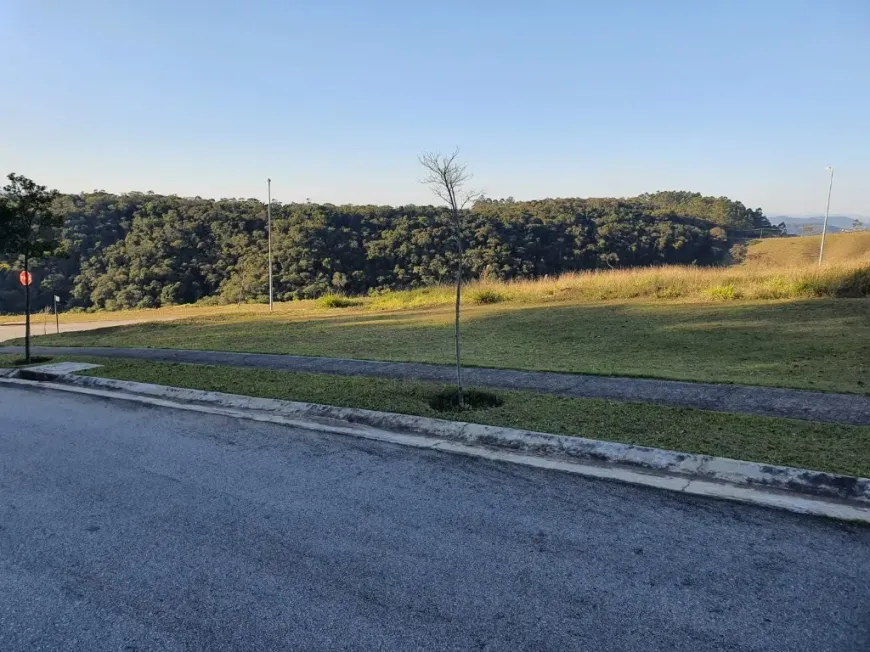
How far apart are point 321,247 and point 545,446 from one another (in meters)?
46.2

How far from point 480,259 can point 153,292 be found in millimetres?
28262

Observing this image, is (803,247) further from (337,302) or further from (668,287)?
(337,302)

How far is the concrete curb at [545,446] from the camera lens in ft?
13.6

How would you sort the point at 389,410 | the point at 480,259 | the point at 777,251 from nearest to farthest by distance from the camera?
the point at 389,410 → the point at 480,259 → the point at 777,251

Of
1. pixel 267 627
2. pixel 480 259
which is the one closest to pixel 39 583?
pixel 267 627

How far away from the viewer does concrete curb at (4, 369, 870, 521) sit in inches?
163

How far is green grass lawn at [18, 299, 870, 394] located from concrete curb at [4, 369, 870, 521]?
3.40 meters

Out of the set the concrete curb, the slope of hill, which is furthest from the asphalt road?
the slope of hill

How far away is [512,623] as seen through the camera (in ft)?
8.77

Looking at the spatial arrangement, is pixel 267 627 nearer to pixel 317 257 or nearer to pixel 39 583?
pixel 39 583

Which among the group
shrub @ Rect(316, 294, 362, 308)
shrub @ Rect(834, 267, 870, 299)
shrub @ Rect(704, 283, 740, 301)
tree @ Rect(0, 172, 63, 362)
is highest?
tree @ Rect(0, 172, 63, 362)

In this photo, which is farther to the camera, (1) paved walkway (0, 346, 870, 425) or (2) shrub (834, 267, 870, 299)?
(2) shrub (834, 267, 870, 299)

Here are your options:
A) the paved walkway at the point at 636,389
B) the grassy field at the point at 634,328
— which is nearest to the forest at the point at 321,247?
the grassy field at the point at 634,328

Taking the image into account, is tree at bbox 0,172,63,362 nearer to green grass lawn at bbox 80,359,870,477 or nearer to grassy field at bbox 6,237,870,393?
grassy field at bbox 6,237,870,393
